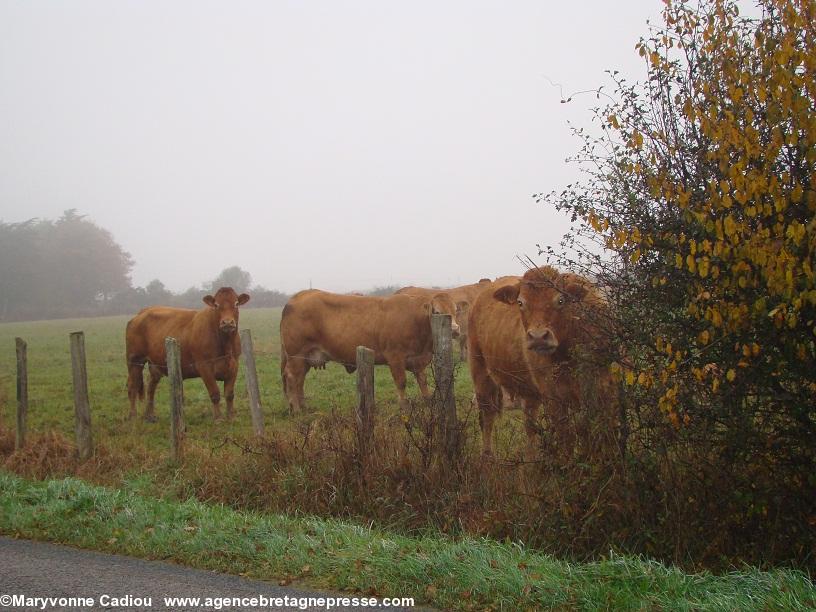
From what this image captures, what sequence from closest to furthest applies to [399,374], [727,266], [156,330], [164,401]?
[727,266], [399,374], [156,330], [164,401]

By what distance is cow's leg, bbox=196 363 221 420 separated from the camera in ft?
43.9

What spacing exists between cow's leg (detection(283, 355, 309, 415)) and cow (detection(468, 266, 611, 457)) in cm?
477

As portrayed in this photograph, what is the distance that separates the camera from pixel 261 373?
20.4 m

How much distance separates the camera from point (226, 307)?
1398cm

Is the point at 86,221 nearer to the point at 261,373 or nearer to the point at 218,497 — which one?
the point at 261,373

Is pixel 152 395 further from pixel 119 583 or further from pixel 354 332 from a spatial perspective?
pixel 119 583

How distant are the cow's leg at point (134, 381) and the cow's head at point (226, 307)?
2173 millimetres

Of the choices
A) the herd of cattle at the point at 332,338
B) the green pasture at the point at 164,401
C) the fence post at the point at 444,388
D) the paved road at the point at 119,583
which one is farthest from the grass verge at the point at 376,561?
the herd of cattle at the point at 332,338

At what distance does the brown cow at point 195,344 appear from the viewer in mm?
13773

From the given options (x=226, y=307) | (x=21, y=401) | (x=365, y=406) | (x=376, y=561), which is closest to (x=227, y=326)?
(x=226, y=307)

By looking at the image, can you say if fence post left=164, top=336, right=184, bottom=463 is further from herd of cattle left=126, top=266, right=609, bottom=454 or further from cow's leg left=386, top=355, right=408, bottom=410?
cow's leg left=386, top=355, right=408, bottom=410

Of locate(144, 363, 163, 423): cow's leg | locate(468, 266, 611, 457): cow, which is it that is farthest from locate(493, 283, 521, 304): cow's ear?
locate(144, 363, 163, 423): cow's leg

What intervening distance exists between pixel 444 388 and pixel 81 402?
504cm

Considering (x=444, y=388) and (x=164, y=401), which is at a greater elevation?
(x=444, y=388)
